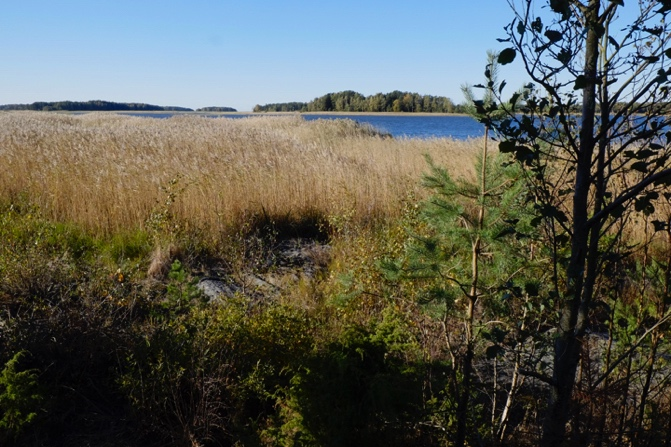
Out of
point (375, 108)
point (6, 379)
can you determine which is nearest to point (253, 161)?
point (6, 379)

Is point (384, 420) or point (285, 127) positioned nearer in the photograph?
point (384, 420)

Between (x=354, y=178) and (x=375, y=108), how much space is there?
281 feet

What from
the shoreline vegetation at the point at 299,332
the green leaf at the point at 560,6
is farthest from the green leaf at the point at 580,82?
the shoreline vegetation at the point at 299,332

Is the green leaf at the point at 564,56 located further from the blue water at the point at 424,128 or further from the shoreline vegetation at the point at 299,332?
the blue water at the point at 424,128

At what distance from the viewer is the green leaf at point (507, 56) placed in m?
1.80

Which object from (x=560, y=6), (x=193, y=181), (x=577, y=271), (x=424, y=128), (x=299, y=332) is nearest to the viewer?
(x=560, y=6)

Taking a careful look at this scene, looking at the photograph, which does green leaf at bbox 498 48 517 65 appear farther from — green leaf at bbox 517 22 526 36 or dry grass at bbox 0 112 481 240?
dry grass at bbox 0 112 481 240

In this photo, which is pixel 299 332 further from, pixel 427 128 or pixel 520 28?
pixel 427 128

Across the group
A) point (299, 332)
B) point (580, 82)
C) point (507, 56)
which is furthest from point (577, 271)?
point (299, 332)

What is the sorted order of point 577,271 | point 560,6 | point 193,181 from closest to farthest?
1. point 560,6
2. point 577,271
3. point 193,181

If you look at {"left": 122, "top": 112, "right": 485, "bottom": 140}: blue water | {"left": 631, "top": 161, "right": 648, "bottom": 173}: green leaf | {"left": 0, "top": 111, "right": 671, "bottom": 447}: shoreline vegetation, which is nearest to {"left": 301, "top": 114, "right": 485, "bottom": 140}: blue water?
{"left": 122, "top": 112, "right": 485, "bottom": 140}: blue water

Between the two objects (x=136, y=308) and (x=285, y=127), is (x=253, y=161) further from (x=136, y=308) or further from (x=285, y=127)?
(x=285, y=127)

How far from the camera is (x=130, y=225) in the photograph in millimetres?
7180

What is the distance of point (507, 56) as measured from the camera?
5.94 feet
